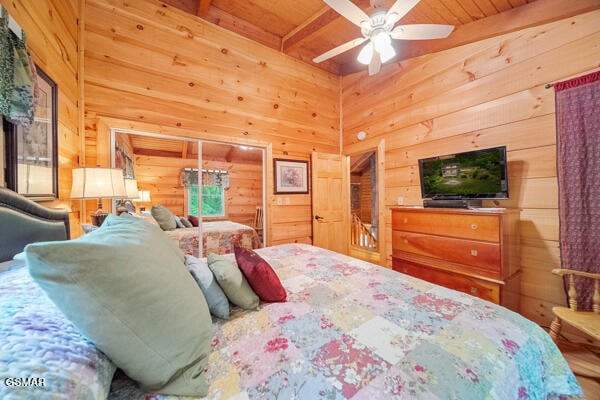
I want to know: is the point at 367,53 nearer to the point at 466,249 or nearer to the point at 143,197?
the point at 466,249

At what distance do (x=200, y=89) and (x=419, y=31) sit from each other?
243 cm

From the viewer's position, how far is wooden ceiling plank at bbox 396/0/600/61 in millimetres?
1898

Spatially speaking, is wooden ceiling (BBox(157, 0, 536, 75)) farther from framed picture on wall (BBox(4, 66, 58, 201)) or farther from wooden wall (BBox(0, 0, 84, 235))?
framed picture on wall (BBox(4, 66, 58, 201))

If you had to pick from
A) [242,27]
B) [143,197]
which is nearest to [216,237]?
[143,197]

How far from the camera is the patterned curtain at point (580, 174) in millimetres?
1786

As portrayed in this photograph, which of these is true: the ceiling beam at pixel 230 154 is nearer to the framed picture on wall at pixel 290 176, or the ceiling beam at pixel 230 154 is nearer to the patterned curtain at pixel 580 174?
the framed picture on wall at pixel 290 176

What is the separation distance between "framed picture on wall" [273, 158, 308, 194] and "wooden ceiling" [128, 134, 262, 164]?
0.32 metres

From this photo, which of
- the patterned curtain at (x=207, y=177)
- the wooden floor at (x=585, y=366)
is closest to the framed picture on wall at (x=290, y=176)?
the patterned curtain at (x=207, y=177)

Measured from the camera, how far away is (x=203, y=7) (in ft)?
8.65

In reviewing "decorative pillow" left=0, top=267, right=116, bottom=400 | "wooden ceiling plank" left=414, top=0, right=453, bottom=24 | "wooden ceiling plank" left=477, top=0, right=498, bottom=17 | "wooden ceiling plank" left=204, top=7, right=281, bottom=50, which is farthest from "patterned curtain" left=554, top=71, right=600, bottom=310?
"wooden ceiling plank" left=204, top=7, right=281, bottom=50

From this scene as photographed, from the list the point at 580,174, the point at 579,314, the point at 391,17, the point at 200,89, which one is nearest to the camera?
the point at 579,314

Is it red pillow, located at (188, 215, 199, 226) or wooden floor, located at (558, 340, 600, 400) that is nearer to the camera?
wooden floor, located at (558, 340, 600, 400)

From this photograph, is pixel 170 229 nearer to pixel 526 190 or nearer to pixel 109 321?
pixel 109 321

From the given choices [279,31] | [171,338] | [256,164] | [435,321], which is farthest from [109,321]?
[279,31]
